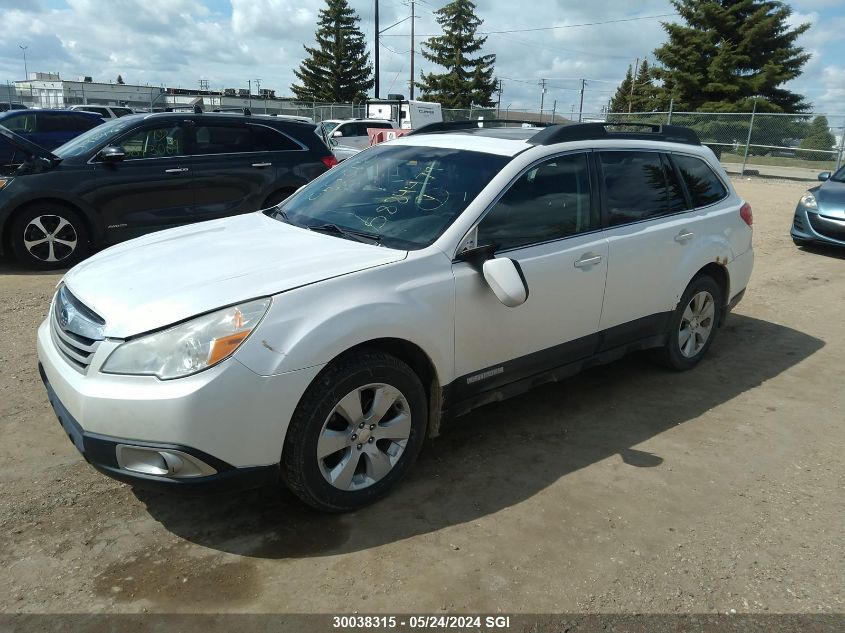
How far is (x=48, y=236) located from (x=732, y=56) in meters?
36.7

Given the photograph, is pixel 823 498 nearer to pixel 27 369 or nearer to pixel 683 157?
pixel 683 157

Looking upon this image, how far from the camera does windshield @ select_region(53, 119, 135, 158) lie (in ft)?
24.4

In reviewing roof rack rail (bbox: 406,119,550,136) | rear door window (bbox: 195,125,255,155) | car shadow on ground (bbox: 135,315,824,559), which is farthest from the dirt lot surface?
rear door window (bbox: 195,125,255,155)

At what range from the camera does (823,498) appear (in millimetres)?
3391

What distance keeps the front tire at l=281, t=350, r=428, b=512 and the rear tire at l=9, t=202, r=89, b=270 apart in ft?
18.9

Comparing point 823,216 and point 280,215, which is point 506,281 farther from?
point 823,216

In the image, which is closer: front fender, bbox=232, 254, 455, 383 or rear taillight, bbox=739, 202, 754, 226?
front fender, bbox=232, 254, 455, 383

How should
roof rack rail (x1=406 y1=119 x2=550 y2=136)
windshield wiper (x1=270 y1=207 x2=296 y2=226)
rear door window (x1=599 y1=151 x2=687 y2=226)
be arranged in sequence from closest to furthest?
1. windshield wiper (x1=270 y1=207 x2=296 y2=226)
2. rear door window (x1=599 y1=151 x2=687 y2=226)
3. roof rack rail (x1=406 y1=119 x2=550 y2=136)

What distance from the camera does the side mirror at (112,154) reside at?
23.6 feet

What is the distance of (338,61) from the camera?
2169 inches

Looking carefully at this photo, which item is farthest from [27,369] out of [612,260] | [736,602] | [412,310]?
[736,602]

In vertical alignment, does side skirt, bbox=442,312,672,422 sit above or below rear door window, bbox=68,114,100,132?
below

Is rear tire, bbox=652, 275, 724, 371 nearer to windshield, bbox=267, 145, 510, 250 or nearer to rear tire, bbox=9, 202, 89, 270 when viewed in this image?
windshield, bbox=267, 145, 510, 250

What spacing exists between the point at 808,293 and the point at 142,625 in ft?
25.1
